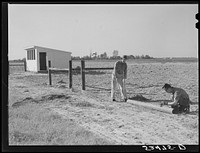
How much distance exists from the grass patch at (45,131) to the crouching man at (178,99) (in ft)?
7.45

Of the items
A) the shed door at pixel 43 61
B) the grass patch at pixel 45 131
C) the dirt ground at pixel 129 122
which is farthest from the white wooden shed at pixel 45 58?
the grass patch at pixel 45 131

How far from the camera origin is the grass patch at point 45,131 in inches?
158

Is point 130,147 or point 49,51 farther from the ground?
point 49,51

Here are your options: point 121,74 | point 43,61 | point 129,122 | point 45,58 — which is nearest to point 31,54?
point 43,61

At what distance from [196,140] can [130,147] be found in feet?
4.52

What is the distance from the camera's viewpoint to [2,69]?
11.7ft

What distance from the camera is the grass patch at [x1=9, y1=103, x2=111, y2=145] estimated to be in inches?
158

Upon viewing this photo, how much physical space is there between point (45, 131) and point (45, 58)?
17.0 m

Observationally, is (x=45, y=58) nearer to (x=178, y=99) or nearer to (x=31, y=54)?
(x=31, y=54)

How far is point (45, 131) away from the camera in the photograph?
176 inches

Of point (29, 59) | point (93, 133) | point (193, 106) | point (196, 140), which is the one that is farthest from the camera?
point (29, 59)

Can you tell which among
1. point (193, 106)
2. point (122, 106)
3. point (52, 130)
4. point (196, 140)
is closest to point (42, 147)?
point (52, 130)

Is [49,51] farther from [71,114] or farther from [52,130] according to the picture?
[52,130]

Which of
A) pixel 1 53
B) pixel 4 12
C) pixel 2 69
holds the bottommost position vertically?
pixel 2 69
